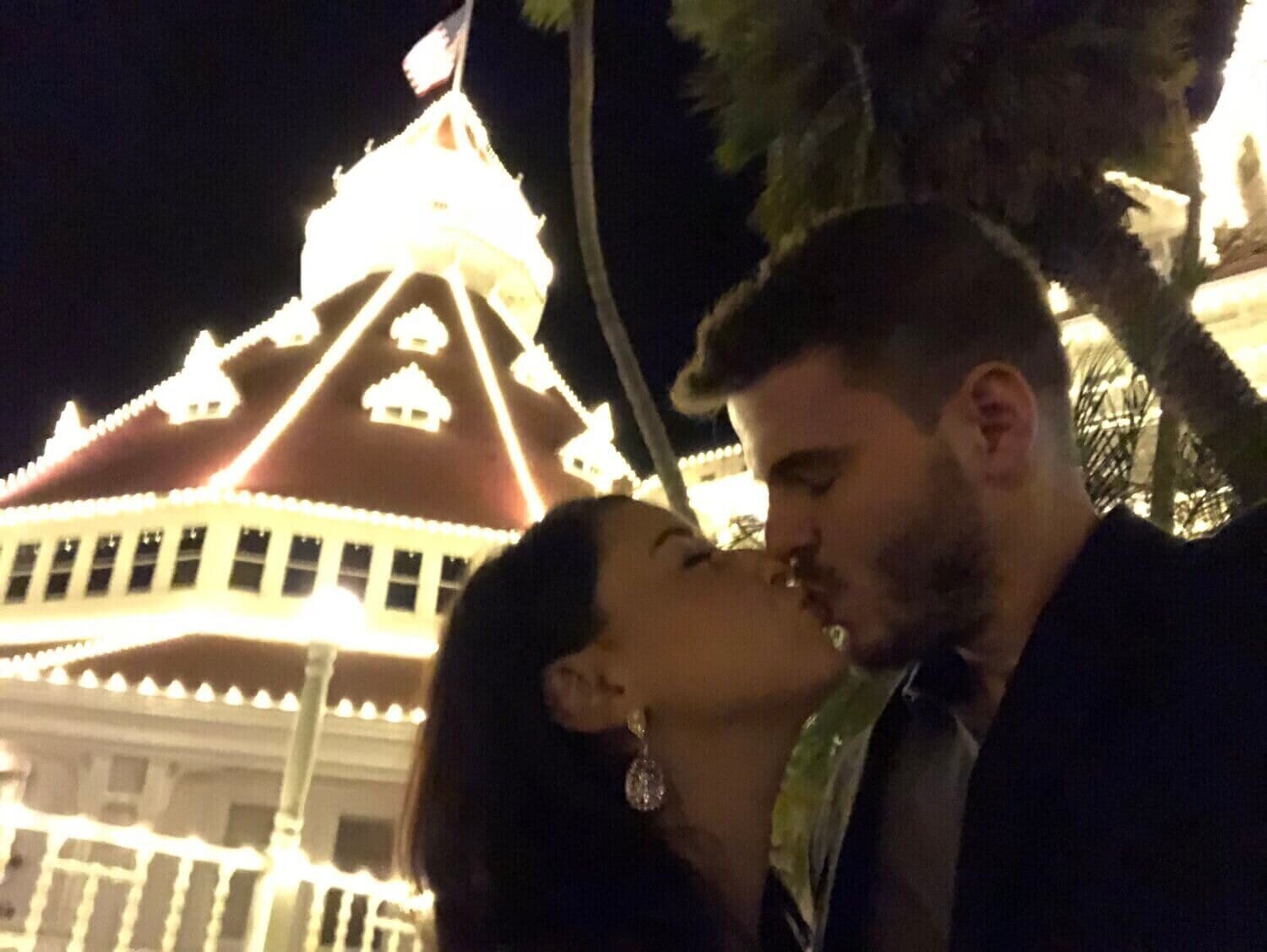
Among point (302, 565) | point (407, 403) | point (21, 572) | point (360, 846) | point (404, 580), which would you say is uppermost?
point (407, 403)

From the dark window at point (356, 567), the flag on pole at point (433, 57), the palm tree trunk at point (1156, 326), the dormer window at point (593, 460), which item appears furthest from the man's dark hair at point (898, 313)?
the flag on pole at point (433, 57)

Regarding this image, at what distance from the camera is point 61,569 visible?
14078mm

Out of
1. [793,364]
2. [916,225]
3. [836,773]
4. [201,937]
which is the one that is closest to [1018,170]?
[916,225]

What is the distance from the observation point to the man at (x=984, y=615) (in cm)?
127

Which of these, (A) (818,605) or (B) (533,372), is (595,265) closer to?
(A) (818,605)

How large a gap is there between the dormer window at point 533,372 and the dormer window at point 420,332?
1.16 metres

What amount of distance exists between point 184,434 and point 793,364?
14605mm

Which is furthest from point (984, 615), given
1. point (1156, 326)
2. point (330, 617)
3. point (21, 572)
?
point (21, 572)

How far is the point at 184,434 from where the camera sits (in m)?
15.1

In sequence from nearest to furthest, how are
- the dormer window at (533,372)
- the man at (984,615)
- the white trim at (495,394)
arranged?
the man at (984,615), the white trim at (495,394), the dormer window at (533,372)

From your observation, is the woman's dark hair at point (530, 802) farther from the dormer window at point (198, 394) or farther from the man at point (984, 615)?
the dormer window at point (198, 394)

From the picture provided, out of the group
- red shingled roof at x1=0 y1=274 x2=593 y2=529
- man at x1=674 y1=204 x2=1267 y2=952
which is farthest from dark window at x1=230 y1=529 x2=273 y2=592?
man at x1=674 y1=204 x2=1267 y2=952

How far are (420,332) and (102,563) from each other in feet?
18.3

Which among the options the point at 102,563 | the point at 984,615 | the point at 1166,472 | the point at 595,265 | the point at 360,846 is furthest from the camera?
the point at 102,563
